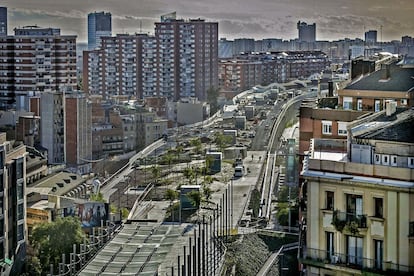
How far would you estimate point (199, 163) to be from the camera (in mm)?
8133

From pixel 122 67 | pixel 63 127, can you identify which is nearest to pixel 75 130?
pixel 63 127

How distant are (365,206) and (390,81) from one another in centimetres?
162

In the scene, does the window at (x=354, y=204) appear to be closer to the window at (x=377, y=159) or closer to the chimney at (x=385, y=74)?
the window at (x=377, y=159)

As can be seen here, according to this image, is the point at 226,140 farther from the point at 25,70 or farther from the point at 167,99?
the point at 167,99

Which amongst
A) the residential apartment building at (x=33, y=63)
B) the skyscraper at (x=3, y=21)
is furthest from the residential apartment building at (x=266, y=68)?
the residential apartment building at (x=33, y=63)

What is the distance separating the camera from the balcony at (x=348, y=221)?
2191mm

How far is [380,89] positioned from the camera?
3.69m

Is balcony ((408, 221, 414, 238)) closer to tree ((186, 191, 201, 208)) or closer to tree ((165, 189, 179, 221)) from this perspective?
tree ((186, 191, 201, 208))

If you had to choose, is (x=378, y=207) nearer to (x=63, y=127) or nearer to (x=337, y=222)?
(x=337, y=222)

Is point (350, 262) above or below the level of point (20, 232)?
above

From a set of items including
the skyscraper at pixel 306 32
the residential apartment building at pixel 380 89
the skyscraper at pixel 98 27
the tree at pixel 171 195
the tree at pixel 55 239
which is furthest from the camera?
the skyscraper at pixel 98 27

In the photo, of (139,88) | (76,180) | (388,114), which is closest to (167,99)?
(139,88)

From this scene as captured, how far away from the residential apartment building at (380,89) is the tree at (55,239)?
1.85 m

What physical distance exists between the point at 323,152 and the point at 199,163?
5.61 meters
